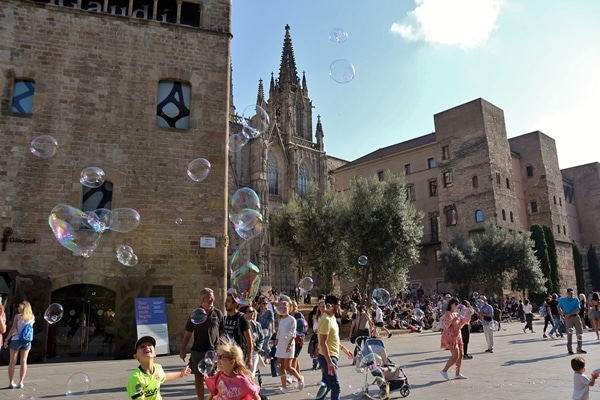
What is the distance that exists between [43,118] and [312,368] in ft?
41.6

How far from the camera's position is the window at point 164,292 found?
1612cm

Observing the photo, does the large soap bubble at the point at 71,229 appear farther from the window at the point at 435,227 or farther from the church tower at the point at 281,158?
the window at the point at 435,227

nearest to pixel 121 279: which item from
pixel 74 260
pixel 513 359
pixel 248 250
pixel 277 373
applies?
pixel 74 260

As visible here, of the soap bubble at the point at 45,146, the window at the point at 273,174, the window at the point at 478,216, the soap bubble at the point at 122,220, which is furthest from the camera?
the window at the point at 273,174

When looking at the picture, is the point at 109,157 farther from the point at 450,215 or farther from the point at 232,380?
the point at 450,215

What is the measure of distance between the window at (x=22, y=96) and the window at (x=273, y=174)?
44.8 m

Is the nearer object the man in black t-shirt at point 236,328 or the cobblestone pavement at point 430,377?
the man in black t-shirt at point 236,328

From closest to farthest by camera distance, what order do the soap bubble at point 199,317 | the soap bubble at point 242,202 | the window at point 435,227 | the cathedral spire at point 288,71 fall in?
the soap bubble at point 199,317 → the soap bubble at point 242,202 → the window at point 435,227 → the cathedral spire at point 288,71

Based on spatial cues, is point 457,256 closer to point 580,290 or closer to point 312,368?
point 580,290

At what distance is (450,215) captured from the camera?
46.8 meters

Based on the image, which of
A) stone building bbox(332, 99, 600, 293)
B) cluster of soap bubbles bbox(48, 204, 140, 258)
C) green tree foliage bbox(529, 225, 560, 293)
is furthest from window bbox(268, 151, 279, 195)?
cluster of soap bubbles bbox(48, 204, 140, 258)

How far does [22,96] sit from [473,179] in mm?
39567

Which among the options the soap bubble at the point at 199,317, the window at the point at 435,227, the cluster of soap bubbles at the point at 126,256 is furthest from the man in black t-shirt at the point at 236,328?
the window at the point at 435,227

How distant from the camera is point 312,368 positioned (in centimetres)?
1159
